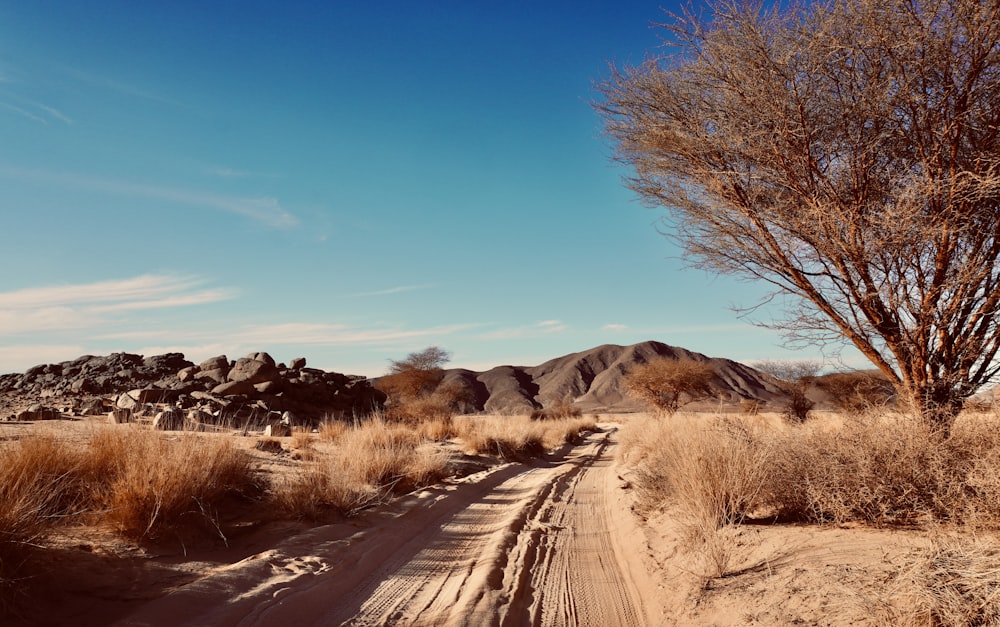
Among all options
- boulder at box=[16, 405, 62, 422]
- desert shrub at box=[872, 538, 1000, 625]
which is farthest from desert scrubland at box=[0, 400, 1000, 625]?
boulder at box=[16, 405, 62, 422]

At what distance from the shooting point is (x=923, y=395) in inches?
299

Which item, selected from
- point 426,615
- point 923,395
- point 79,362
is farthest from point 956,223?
point 79,362

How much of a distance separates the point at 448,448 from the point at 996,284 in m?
12.8

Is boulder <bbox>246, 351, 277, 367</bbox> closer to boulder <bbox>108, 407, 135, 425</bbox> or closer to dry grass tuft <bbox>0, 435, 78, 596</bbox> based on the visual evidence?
boulder <bbox>108, 407, 135, 425</bbox>

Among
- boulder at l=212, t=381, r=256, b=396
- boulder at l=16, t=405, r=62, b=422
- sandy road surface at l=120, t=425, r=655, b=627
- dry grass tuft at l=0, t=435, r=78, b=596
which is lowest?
sandy road surface at l=120, t=425, r=655, b=627

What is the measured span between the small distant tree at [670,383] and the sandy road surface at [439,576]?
29.5 meters

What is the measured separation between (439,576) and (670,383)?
3332 cm

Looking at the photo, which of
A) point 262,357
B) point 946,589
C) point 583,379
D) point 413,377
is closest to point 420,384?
point 413,377

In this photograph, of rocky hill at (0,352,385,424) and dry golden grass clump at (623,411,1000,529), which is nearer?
dry golden grass clump at (623,411,1000,529)

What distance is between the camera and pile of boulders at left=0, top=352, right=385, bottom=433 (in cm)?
2103

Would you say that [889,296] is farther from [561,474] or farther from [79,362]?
[79,362]

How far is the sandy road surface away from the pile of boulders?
1289cm

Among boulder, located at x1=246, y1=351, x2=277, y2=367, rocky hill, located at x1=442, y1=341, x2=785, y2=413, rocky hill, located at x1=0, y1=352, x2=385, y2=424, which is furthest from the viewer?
rocky hill, located at x1=442, y1=341, x2=785, y2=413

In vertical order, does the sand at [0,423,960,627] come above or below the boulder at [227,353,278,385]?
below
